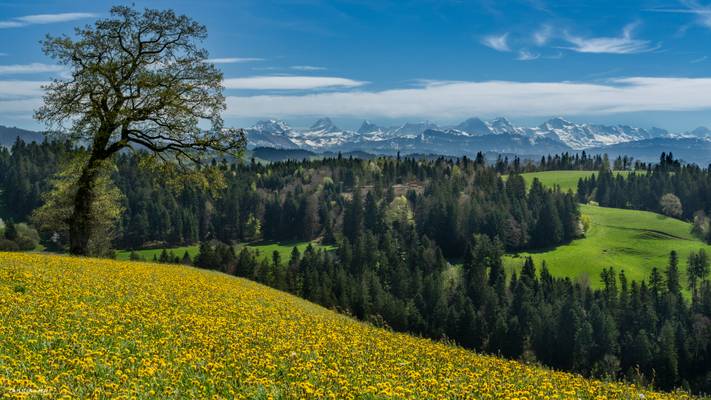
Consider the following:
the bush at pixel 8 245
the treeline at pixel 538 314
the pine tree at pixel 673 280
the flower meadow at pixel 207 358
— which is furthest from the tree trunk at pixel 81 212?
the pine tree at pixel 673 280

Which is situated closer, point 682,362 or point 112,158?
point 112,158

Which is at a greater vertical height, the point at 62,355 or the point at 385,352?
the point at 62,355

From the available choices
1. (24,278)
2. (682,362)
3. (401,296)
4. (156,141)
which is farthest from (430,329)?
(24,278)

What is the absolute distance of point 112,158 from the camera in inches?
1630

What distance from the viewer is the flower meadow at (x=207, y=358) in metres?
10.6

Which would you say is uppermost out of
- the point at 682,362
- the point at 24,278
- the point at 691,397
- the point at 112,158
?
the point at 112,158

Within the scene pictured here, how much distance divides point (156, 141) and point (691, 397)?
36.7 metres

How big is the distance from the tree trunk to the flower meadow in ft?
69.1

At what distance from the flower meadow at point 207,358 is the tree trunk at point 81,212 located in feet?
69.1

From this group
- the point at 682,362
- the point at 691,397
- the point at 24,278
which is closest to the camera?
the point at 691,397

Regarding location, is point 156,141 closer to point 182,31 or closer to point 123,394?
point 182,31

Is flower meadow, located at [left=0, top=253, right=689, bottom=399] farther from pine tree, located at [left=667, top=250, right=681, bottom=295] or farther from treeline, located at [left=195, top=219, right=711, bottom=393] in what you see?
pine tree, located at [left=667, top=250, right=681, bottom=295]

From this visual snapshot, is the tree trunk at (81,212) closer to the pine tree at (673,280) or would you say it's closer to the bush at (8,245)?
the bush at (8,245)

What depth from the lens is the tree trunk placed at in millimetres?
41000
